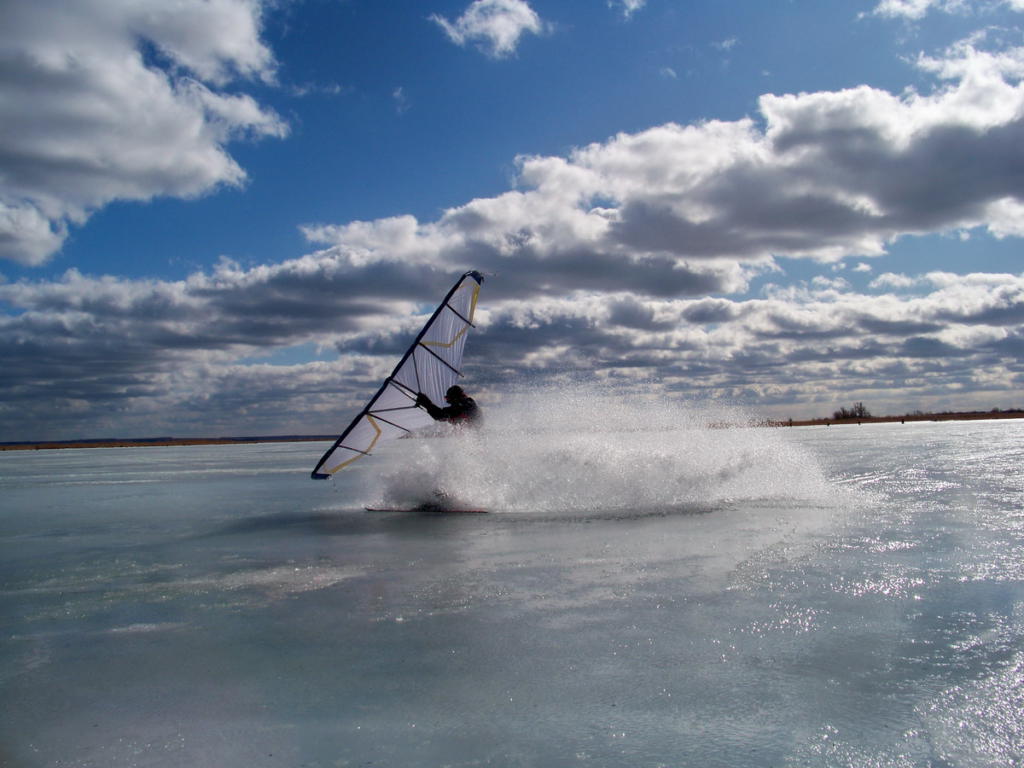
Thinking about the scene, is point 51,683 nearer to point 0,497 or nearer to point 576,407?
point 576,407

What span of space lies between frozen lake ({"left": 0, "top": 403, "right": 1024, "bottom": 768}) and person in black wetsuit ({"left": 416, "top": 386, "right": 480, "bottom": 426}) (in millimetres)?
3001

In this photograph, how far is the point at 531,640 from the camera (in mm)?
Answer: 5461

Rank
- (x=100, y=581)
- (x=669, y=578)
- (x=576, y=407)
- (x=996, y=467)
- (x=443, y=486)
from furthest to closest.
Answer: (x=996, y=467), (x=576, y=407), (x=443, y=486), (x=100, y=581), (x=669, y=578)

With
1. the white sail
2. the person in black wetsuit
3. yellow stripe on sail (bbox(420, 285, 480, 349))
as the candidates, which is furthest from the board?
yellow stripe on sail (bbox(420, 285, 480, 349))

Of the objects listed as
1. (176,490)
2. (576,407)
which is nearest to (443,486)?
(576,407)

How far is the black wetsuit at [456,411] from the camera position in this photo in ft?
50.0

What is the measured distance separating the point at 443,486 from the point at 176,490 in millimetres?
10114

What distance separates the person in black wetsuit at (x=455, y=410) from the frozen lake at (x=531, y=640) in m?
3.00

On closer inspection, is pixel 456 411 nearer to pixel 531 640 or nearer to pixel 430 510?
pixel 430 510

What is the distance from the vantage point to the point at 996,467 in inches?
799

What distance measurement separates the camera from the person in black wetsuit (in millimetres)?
15234

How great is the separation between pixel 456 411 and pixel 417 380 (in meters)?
1.06

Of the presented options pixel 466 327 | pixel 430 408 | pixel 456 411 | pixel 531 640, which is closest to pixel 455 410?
pixel 456 411

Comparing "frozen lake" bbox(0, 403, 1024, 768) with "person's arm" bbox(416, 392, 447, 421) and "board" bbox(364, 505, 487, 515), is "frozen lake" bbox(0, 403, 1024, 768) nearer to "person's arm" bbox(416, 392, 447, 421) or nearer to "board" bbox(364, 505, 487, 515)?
"board" bbox(364, 505, 487, 515)
